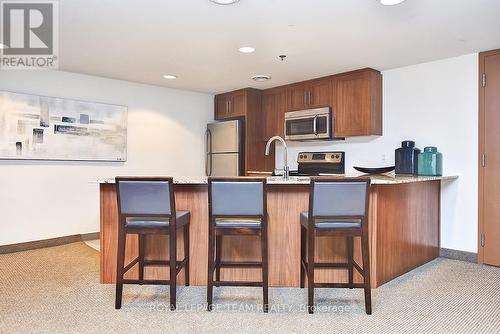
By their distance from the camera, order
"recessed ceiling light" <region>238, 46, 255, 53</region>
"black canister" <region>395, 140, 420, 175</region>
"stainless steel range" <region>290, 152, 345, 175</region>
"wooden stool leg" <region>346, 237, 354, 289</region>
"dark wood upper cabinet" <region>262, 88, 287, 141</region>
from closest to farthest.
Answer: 1. "wooden stool leg" <region>346, 237, 354, 289</region>
2. "recessed ceiling light" <region>238, 46, 255, 53</region>
3. "black canister" <region>395, 140, 420, 175</region>
4. "stainless steel range" <region>290, 152, 345, 175</region>
5. "dark wood upper cabinet" <region>262, 88, 287, 141</region>

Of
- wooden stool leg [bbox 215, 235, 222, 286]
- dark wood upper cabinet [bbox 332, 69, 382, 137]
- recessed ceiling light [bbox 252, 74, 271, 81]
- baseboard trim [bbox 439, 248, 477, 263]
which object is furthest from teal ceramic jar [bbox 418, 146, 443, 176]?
wooden stool leg [bbox 215, 235, 222, 286]

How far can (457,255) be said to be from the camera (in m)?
3.87

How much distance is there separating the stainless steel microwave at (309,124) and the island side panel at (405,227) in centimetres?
146

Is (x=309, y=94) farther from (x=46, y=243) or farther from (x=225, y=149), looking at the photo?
(x=46, y=243)

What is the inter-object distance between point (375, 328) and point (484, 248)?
2.16 metres

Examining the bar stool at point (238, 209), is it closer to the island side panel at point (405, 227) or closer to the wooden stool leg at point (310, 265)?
the wooden stool leg at point (310, 265)

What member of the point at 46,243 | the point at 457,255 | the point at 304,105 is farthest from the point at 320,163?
the point at 46,243

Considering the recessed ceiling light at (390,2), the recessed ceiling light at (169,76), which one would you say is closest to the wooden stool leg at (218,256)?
the recessed ceiling light at (390,2)

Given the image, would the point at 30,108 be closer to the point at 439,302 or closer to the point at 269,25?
the point at 269,25

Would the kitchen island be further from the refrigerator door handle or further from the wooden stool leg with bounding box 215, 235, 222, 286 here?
the refrigerator door handle

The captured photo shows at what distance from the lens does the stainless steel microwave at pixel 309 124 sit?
15.4 feet

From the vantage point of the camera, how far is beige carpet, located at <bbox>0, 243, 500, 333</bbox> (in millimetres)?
2257

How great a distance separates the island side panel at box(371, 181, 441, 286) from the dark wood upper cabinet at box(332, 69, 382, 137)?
40.0 inches

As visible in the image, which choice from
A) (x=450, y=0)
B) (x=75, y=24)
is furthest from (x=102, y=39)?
(x=450, y=0)
